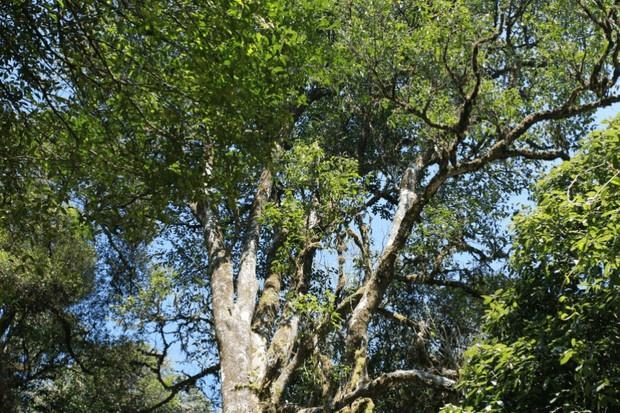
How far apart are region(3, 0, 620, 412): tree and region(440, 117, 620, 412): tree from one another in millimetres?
2850

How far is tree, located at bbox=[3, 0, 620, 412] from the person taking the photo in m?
7.83

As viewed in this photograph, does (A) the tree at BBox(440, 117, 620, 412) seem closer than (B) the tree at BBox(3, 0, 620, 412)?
Yes

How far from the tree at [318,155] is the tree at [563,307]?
2850 millimetres

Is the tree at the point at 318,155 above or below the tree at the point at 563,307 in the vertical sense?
above

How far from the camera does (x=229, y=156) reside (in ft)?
26.9

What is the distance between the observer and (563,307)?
24.0ft

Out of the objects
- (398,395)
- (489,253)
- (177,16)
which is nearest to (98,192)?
(177,16)

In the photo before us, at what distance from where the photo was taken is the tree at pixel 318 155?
7.83 m

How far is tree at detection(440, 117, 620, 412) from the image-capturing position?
6559 mm

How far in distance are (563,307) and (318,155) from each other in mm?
5841

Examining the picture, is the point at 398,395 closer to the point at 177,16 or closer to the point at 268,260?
the point at 268,260

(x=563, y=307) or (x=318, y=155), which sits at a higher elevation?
(x=318, y=155)

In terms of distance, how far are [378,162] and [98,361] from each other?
7.69m

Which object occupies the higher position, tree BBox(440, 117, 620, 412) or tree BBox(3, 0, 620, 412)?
tree BBox(3, 0, 620, 412)
